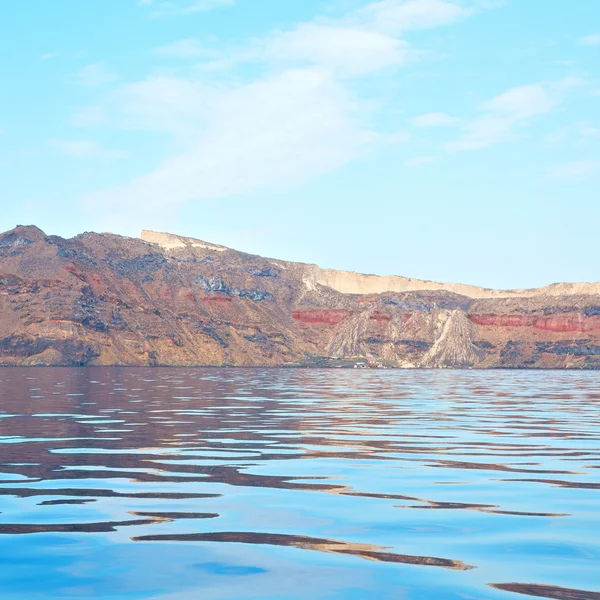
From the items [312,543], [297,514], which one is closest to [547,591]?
[312,543]

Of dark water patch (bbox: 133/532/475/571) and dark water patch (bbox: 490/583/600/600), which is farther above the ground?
dark water patch (bbox: 490/583/600/600)

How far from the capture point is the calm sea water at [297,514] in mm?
10086

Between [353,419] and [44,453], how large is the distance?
1635cm

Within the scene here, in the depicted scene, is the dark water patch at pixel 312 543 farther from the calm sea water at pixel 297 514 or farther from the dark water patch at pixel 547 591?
the dark water patch at pixel 547 591

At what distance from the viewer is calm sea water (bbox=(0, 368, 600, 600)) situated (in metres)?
10.1

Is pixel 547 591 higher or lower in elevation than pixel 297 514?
higher

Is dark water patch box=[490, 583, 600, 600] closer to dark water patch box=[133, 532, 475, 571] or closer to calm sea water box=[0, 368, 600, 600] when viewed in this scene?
calm sea water box=[0, 368, 600, 600]

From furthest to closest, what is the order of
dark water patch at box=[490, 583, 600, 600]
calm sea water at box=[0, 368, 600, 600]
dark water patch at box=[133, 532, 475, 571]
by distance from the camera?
dark water patch at box=[133, 532, 475, 571] < calm sea water at box=[0, 368, 600, 600] < dark water patch at box=[490, 583, 600, 600]

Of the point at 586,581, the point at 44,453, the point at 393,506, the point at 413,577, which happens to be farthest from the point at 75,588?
the point at 44,453

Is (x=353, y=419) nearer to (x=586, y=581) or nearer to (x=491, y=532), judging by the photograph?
(x=491, y=532)

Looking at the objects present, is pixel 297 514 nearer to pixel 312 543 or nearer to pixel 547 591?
pixel 312 543

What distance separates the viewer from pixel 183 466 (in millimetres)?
20281

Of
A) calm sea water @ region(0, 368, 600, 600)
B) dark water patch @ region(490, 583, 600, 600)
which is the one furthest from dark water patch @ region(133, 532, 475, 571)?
dark water patch @ region(490, 583, 600, 600)

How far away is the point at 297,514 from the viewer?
46.5ft
